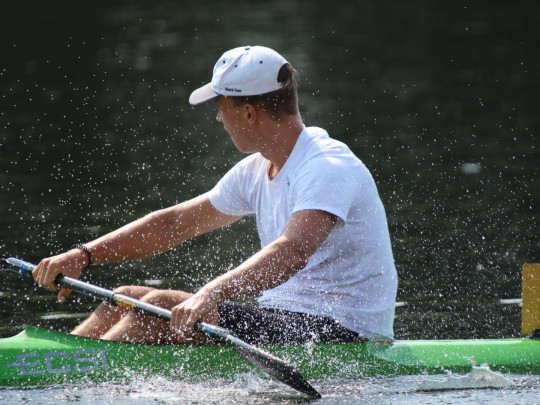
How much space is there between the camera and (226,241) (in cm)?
1013

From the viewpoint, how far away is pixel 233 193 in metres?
5.79

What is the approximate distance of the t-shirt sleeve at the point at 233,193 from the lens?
573 cm

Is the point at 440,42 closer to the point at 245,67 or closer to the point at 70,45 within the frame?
the point at 70,45

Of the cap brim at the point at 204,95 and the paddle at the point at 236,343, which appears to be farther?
the cap brim at the point at 204,95

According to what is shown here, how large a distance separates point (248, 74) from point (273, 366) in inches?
55.8

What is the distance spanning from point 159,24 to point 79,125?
18599 mm

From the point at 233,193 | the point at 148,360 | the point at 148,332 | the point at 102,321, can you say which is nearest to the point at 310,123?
the point at 233,193

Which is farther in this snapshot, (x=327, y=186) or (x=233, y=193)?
(x=233, y=193)

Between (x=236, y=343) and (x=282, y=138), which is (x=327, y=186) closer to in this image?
(x=282, y=138)

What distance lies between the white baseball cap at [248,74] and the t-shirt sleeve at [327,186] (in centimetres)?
47

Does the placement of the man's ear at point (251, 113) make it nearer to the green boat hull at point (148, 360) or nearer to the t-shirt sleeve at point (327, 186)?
the t-shirt sleeve at point (327, 186)

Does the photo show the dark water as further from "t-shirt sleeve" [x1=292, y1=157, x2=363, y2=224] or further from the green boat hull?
"t-shirt sleeve" [x1=292, y1=157, x2=363, y2=224]

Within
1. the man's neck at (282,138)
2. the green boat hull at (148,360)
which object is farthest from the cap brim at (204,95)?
the green boat hull at (148,360)

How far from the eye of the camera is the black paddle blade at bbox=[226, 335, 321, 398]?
508cm
